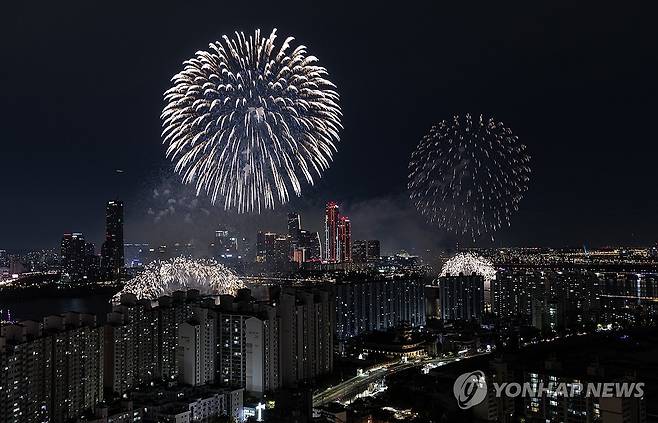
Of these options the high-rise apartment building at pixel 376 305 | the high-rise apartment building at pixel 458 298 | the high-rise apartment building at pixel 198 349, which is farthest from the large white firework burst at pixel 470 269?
the high-rise apartment building at pixel 198 349

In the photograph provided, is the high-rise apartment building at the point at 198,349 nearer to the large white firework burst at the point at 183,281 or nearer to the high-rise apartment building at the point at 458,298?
the large white firework burst at the point at 183,281

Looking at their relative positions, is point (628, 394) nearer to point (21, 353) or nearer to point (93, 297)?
point (21, 353)

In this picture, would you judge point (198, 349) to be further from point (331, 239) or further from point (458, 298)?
point (331, 239)

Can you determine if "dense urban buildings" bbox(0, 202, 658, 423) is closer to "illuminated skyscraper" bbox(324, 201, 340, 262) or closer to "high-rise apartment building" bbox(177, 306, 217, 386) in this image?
"high-rise apartment building" bbox(177, 306, 217, 386)

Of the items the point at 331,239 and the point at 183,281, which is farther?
the point at 331,239

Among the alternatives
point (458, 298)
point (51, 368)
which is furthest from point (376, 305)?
point (51, 368)

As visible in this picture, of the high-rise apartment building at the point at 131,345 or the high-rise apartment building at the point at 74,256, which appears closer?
the high-rise apartment building at the point at 131,345
